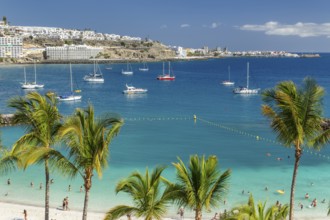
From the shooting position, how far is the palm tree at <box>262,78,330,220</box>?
13164 millimetres

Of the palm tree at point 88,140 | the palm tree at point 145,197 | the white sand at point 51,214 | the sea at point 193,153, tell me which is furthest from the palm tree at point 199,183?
the white sand at point 51,214

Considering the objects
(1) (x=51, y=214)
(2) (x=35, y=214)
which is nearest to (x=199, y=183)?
(2) (x=35, y=214)

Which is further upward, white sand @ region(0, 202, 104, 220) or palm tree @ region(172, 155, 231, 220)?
palm tree @ region(172, 155, 231, 220)

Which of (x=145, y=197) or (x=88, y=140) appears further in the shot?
(x=88, y=140)

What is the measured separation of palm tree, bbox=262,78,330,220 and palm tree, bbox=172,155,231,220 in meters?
3.90

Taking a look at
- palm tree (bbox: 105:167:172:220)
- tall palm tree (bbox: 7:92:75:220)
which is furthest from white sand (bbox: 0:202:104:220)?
palm tree (bbox: 105:167:172:220)

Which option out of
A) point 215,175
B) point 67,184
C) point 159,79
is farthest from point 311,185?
point 159,79

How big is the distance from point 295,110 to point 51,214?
18.2 meters

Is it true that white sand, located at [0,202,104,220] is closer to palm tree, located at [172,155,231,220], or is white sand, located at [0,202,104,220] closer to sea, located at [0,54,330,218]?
Result: sea, located at [0,54,330,218]

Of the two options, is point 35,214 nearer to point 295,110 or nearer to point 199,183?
point 199,183

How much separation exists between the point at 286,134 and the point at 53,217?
662 inches

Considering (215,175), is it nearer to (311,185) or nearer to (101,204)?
(101,204)

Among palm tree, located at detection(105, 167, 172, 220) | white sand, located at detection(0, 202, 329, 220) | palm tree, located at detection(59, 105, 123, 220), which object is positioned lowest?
white sand, located at detection(0, 202, 329, 220)

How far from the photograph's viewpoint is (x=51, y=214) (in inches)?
1011
